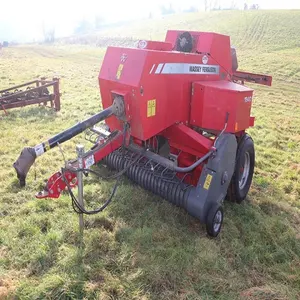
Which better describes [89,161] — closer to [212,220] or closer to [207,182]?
[207,182]

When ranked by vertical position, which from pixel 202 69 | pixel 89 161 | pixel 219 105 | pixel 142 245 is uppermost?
pixel 202 69

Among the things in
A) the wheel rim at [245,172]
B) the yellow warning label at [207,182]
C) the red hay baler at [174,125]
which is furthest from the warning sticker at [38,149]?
the wheel rim at [245,172]

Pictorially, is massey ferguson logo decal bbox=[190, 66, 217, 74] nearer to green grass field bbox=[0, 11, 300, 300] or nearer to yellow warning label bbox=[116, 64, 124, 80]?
yellow warning label bbox=[116, 64, 124, 80]

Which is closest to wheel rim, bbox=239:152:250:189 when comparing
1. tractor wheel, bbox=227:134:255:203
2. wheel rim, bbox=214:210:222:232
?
tractor wheel, bbox=227:134:255:203

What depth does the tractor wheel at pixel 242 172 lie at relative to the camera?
5.08 m

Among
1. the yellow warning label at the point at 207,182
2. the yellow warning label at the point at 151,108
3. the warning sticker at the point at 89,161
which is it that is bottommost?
the yellow warning label at the point at 207,182

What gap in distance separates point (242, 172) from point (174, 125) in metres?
1.51

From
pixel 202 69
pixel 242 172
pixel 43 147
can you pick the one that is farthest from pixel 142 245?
pixel 202 69

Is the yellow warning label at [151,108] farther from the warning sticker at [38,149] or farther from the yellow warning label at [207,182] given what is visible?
the warning sticker at [38,149]

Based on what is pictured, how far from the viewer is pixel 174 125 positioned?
4715 millimetres

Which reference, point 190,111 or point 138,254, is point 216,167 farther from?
point 138,254

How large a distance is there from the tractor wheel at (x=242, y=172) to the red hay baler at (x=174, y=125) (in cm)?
2

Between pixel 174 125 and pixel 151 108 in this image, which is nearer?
pixel 151 108

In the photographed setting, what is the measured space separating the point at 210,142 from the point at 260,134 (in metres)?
5.14
